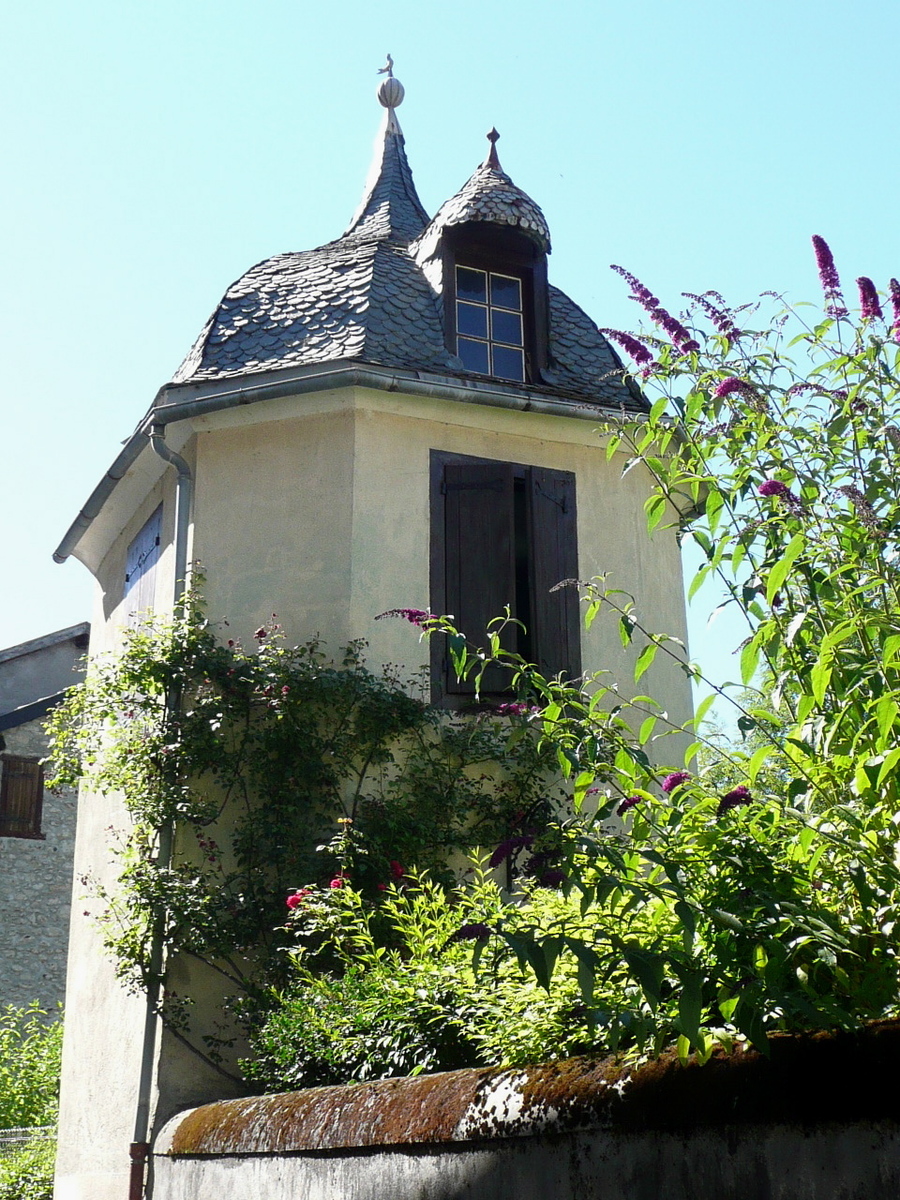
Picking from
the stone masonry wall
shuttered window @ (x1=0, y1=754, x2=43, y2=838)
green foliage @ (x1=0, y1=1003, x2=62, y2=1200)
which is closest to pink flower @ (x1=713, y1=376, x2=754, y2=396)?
green foliage @ (x1=0, y1=1003, x2=62, y2=1200)

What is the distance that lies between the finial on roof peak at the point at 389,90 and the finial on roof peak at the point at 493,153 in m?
3.08

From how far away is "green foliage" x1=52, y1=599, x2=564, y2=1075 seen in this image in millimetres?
7367

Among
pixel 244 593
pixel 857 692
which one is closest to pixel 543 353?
pixel 244 593

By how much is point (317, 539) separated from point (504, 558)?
1.21 meters

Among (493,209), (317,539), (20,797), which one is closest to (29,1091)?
(20,797)

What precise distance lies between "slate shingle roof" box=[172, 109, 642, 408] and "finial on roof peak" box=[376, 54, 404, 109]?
3411 millimetres

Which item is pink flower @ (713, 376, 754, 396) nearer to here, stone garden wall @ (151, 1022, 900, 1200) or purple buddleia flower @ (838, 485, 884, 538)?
purple buddleia flower @ (838, 485, 884, 538)

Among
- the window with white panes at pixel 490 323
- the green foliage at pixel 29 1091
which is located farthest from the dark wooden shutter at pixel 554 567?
the green foliage at pixel 29 1091

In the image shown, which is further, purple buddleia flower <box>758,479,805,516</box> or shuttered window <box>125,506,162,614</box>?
shuttered window <box>125,506,162,614</box>

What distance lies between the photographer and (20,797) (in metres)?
Result: 18.4

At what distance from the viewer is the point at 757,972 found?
2.85 metres

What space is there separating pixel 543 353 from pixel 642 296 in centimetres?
572

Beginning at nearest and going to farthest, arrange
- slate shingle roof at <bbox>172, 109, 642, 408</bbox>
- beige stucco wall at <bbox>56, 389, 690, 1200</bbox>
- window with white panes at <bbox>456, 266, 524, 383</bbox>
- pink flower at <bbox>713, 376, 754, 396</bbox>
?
1. pink flower at <bbox>713, 376, 754, 396</bbox>
2. beige stucco wall at <bbox>56, 389, 690, 1200</bbox>
3. slate shingle roof at <bbox>172, 109, 642, 408</bbox>
4. window with white panes at <bbox>456, 266, 524, 383</bbox>

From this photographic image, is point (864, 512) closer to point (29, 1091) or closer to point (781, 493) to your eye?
point (781, 493)
